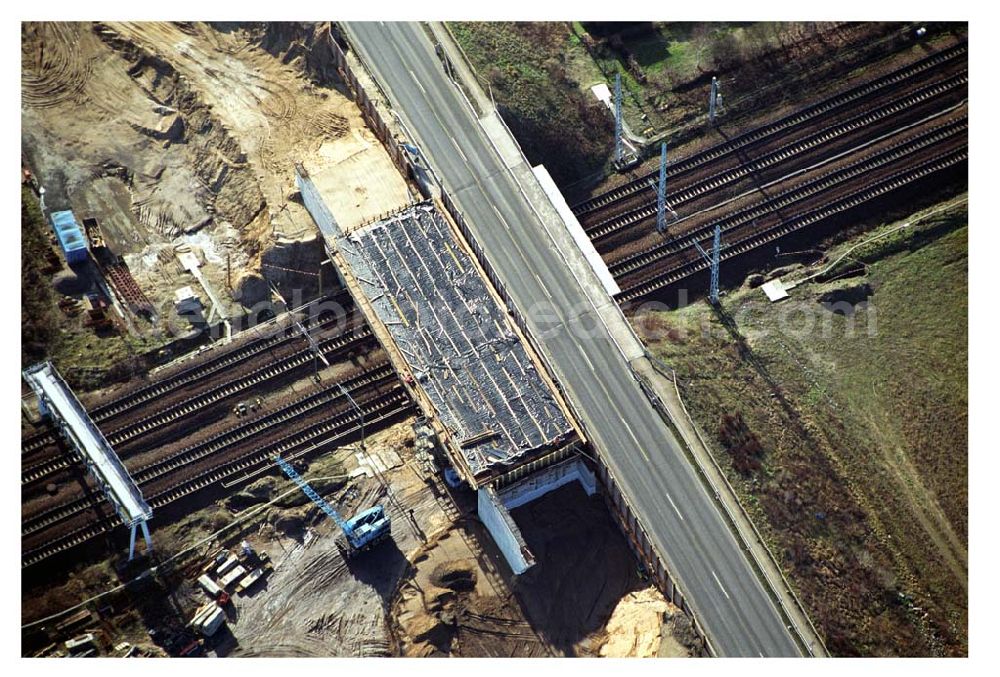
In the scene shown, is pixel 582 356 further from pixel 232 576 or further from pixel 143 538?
pixel 143 538

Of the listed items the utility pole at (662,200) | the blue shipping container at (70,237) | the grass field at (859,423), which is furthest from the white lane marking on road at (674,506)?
the blue shipping container at (70,237)

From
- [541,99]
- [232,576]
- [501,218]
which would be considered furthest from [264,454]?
[541,99]

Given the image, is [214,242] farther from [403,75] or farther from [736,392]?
[736,392]

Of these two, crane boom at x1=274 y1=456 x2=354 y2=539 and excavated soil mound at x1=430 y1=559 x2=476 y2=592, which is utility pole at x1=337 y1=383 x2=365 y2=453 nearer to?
crane boom at x1=274 y1=456 x2=354 y2=539

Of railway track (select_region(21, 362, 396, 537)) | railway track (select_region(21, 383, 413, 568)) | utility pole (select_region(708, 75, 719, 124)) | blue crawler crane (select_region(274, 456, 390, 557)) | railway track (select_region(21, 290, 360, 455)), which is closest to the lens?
blue crawler crane (select_region(274, 456, 390, 557))

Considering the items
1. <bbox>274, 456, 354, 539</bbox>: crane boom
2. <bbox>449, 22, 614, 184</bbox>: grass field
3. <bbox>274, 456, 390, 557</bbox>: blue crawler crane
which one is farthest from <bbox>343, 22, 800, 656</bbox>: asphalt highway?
<bbox>274, 456, 354, 539</bbox>: crane boom

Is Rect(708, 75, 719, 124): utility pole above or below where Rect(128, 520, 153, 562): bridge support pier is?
above

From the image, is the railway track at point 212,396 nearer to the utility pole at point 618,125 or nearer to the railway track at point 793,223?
the railway track at point 793,223
